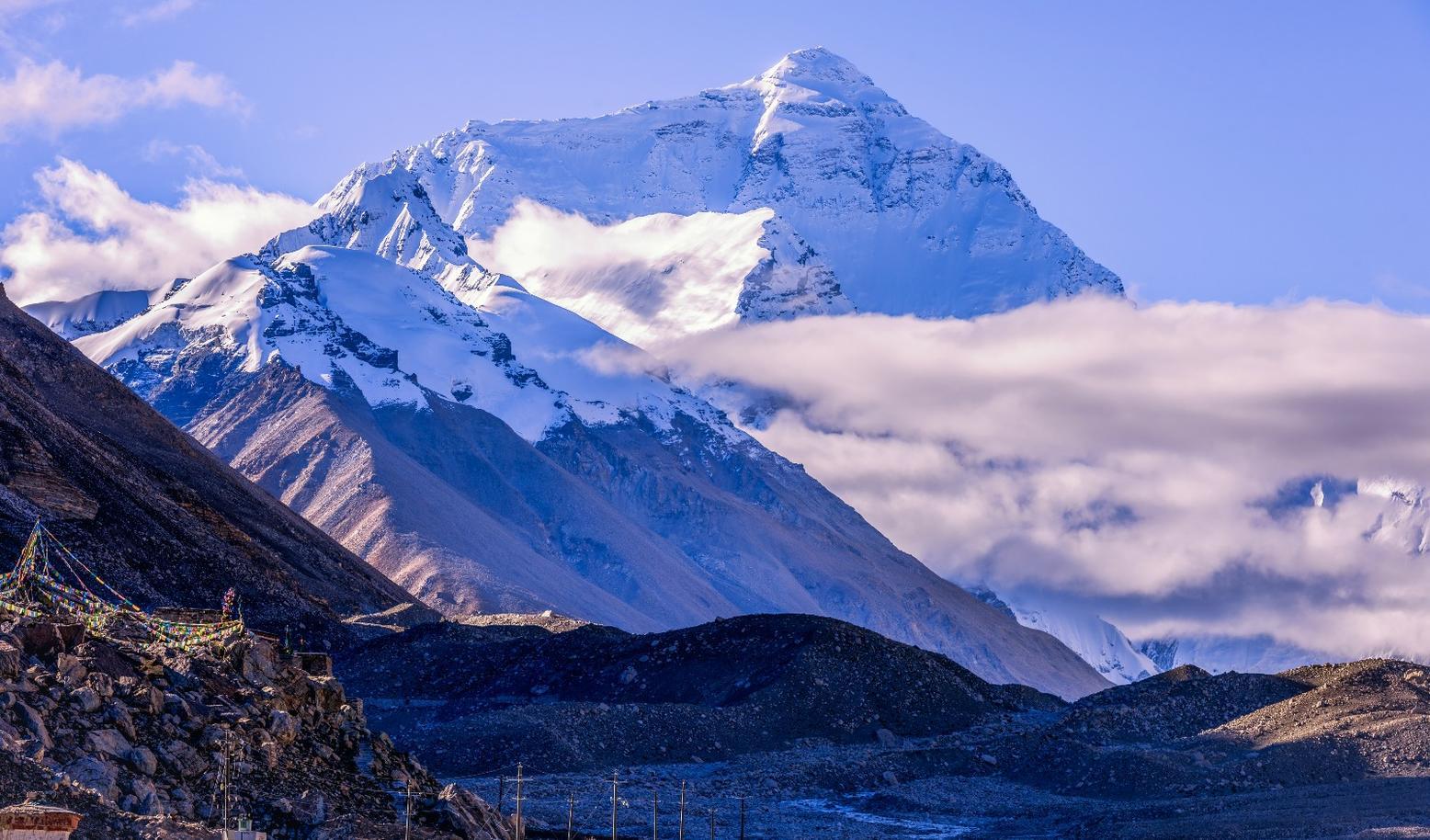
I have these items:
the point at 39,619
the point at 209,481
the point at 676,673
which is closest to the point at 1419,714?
the point at 676,673

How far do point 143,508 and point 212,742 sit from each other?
3099 inches

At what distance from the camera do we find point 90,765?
39.8 meters

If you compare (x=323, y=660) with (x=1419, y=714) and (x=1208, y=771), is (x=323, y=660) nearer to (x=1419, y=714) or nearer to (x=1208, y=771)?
(x=1208, y=771)

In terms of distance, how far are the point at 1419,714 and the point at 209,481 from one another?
9667cm

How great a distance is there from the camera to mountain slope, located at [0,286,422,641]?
352 feet

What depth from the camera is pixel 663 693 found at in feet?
313

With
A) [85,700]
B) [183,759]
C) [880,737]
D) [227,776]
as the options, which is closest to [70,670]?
[85,700]

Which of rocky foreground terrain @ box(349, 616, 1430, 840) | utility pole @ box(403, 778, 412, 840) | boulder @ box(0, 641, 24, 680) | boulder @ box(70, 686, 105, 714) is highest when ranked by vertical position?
rocky foreground terrain @ box(349, 616, 1430, 840)

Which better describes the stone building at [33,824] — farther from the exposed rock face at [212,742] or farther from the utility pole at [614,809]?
the utility pole at [614,809]

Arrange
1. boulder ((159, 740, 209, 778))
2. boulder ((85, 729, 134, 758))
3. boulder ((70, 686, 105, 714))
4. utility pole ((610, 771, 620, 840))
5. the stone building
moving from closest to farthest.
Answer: the stone building
boulder ((85, 729, 134, 758))
boulder ((70, 686, 105, 714))
boulder ((159, 740, 209, 778))
utility pole ((610, 771, 620, 840))

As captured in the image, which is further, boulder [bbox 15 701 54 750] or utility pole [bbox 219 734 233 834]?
utility pole [bbox 219 734 233 834]

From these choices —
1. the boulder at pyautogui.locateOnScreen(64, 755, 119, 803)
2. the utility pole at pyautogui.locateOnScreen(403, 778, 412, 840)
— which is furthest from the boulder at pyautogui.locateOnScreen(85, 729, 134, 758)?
the utility pole at pyautogui.locateOnScreen(403, 778, 412, 840)

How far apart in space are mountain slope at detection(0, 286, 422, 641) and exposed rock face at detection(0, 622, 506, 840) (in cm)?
5135

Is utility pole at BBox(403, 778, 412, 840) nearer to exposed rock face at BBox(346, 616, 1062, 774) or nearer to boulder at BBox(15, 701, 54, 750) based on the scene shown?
boulder at BBox(15, 701, 54, 750)
